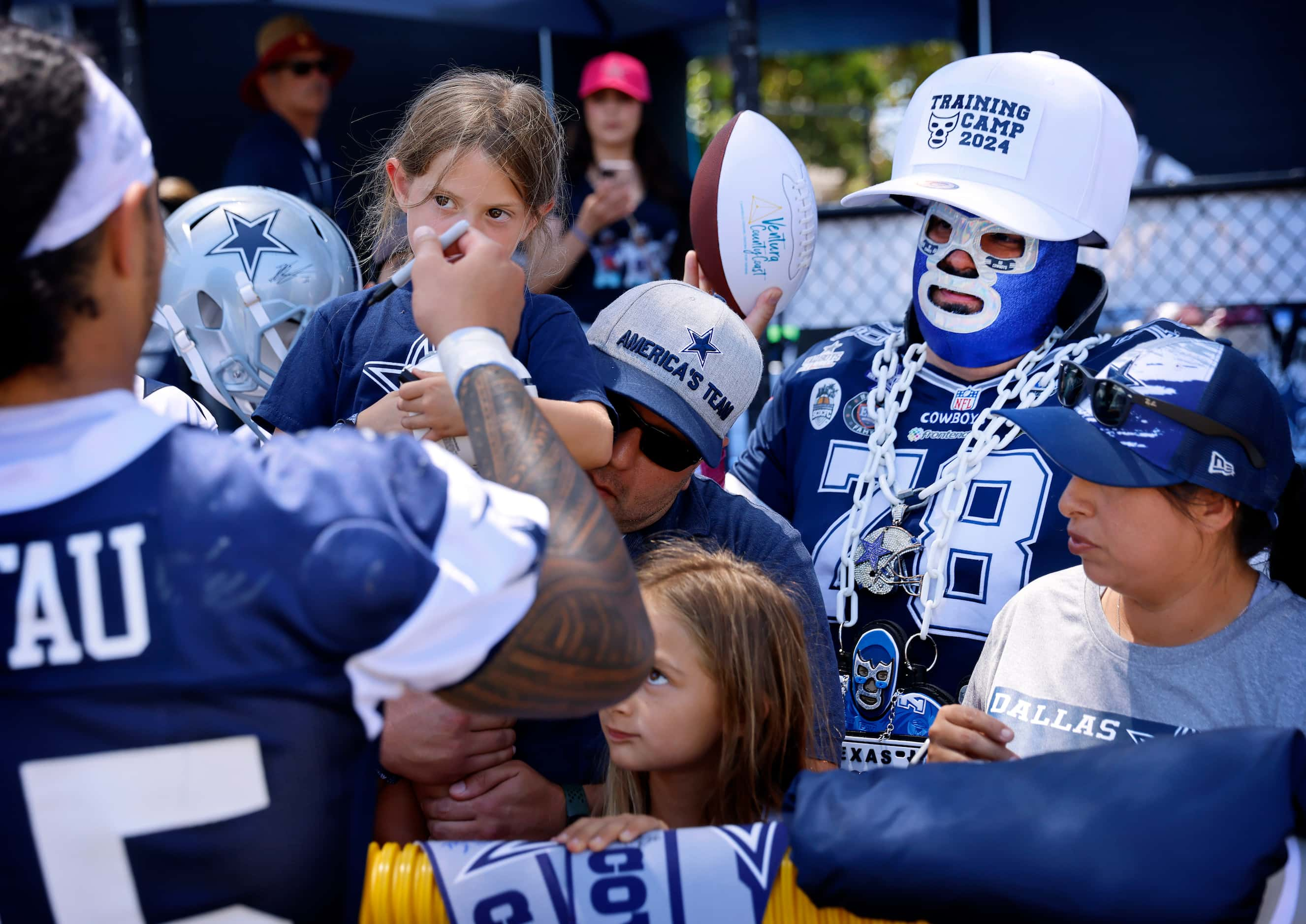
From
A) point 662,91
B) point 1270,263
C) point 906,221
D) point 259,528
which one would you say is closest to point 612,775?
point 259,528

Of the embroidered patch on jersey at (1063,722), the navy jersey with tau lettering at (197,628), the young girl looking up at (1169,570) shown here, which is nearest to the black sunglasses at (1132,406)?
the young girl looking up at (1169,570)

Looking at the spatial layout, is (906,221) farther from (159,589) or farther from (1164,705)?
(159,589)

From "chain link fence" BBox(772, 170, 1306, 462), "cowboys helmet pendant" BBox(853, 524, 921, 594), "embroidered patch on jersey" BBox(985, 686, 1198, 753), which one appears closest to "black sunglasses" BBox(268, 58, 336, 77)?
"chain link fence" BBox(772, 170, 1306, 462)

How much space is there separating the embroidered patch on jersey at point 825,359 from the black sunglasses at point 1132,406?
910 mm

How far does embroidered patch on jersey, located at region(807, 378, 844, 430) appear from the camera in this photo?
9.97 feet

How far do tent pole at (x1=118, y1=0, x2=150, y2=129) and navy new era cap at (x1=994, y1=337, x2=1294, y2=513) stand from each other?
416cm

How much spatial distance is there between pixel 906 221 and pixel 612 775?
13.0ft

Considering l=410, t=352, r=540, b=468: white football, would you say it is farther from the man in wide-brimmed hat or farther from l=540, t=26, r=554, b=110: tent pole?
l=540, t=26, r=554, b=110: tent pole

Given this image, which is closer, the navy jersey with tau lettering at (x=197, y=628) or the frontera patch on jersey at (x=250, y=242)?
the navy jersey with tau lettering at (x=197, y=628)

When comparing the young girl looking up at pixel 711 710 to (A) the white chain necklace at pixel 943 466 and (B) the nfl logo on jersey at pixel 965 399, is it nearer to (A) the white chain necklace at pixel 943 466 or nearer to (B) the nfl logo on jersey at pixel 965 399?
(A) the white chain necklace at pixel 943 466

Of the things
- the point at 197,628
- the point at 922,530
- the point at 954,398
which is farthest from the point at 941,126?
the point at 197,628

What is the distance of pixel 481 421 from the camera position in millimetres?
1423

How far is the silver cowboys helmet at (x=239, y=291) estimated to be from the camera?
292 cm

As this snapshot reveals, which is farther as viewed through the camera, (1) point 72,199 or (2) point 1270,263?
(2) point 1270,263
